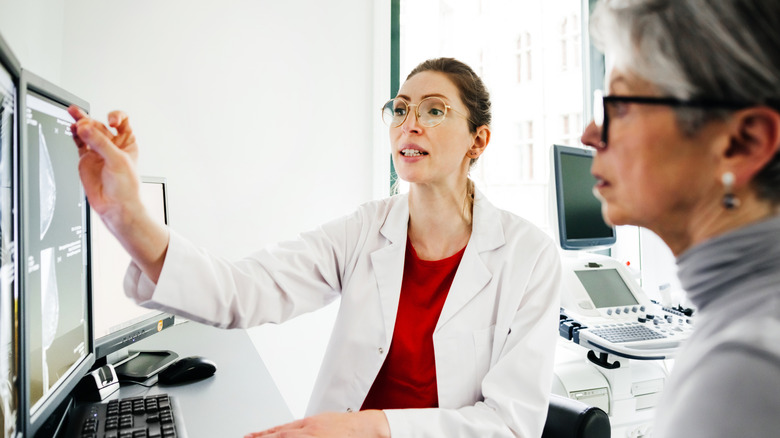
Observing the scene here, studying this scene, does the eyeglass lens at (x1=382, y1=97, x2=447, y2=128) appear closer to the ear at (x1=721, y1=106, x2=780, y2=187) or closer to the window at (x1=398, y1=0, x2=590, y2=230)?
the ear at (x1=721, y1=106, x2=780, y2=187)

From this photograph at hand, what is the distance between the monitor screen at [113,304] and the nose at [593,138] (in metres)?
0.88

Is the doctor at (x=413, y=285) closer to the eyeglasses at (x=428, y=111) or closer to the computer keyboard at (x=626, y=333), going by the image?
the eyeglasses at (x=428, y=111)

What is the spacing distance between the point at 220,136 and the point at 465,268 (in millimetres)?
1289

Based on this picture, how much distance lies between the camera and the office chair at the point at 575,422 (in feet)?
3.64

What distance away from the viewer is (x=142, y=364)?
131 cm

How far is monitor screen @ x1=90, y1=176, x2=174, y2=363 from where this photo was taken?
1.11 metres

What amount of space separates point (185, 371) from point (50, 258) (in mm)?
529

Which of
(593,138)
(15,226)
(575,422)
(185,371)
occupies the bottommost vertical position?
(575,422)

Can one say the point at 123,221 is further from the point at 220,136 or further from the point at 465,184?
the point at 220,136

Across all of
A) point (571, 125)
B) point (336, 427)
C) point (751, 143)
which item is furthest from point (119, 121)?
point (571, 125)

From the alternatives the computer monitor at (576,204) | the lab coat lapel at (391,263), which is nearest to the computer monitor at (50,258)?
the lab coat lapel at (391,263)

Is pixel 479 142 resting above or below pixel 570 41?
below

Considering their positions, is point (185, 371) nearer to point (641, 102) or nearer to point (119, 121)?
point (119, 121)

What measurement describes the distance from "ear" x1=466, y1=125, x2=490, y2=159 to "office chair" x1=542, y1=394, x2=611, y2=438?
75 centimetres
